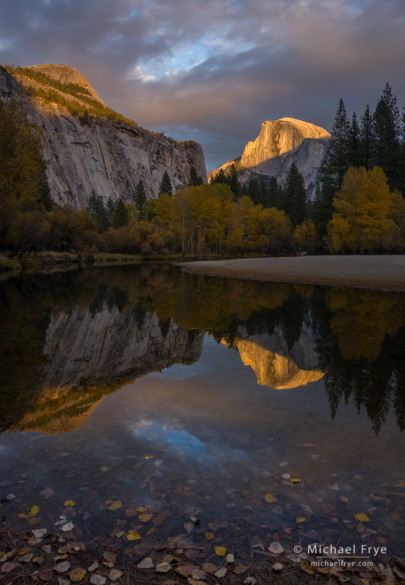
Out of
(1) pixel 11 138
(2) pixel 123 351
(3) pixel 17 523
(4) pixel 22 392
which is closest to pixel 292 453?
(3) pixel 17 523

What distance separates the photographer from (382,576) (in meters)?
2.53

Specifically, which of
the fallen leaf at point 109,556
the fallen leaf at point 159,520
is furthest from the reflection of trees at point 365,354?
the fallen leaf at point 109,556

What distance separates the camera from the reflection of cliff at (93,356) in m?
5.54

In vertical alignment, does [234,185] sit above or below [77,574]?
above

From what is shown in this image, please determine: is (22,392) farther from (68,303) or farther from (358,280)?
(358,280)

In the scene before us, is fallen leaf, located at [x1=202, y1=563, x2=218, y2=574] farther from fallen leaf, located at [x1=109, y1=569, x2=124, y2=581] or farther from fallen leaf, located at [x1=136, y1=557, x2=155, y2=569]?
fallen leaf, located at [x1=109, y1=569, x2=124, y2=581]

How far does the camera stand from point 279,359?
8.29m

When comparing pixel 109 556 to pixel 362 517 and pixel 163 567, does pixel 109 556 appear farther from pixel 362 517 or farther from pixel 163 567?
pixel 362 517

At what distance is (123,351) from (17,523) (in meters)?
6.07

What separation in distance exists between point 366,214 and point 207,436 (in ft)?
153

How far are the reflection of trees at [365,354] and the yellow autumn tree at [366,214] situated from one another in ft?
107

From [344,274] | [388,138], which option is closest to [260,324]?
[344,274]

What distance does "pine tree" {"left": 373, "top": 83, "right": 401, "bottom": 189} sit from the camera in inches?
2221

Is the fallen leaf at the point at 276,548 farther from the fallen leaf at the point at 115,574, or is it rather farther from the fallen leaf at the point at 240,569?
the fallen leaf at the point at 115,574
